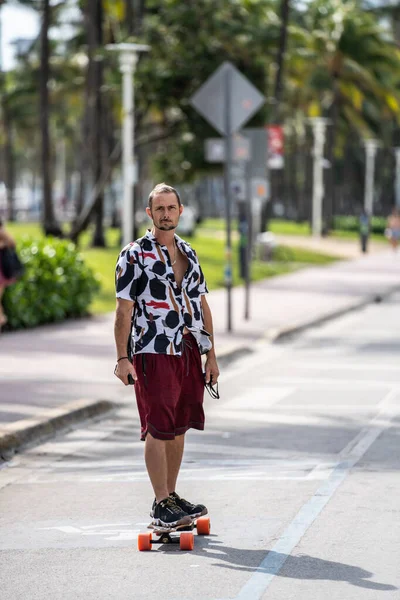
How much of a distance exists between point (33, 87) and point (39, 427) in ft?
192

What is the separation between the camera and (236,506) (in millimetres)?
8227

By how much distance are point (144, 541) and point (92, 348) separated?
10.2 m

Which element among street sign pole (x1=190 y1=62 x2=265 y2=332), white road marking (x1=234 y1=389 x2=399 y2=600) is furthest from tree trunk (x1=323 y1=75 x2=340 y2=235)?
white road marking (x1=234 y1=389 x2=399 y2=600)

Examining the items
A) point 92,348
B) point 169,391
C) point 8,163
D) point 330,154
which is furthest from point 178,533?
point 8,163

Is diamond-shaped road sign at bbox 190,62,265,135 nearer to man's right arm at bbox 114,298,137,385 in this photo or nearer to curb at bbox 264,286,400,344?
curb at bbox 264,286,400,344

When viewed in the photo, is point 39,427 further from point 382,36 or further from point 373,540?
point 382,36

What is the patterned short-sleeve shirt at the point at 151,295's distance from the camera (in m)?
7.27

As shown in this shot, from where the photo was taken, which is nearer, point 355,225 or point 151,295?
point 151,295

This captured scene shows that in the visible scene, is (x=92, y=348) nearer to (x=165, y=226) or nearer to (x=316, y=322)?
(x=316, y=322)

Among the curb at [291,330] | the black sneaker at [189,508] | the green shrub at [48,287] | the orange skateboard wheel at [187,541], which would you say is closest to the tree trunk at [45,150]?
the curb at [291,330]

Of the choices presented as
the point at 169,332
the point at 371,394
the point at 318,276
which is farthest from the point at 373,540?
the point at 318,276

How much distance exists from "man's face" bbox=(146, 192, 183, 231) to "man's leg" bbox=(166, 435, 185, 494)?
108 centimetres

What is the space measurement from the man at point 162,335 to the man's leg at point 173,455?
0.05 ft

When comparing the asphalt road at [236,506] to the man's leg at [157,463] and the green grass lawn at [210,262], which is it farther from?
the green grass lawn at [210,262]
